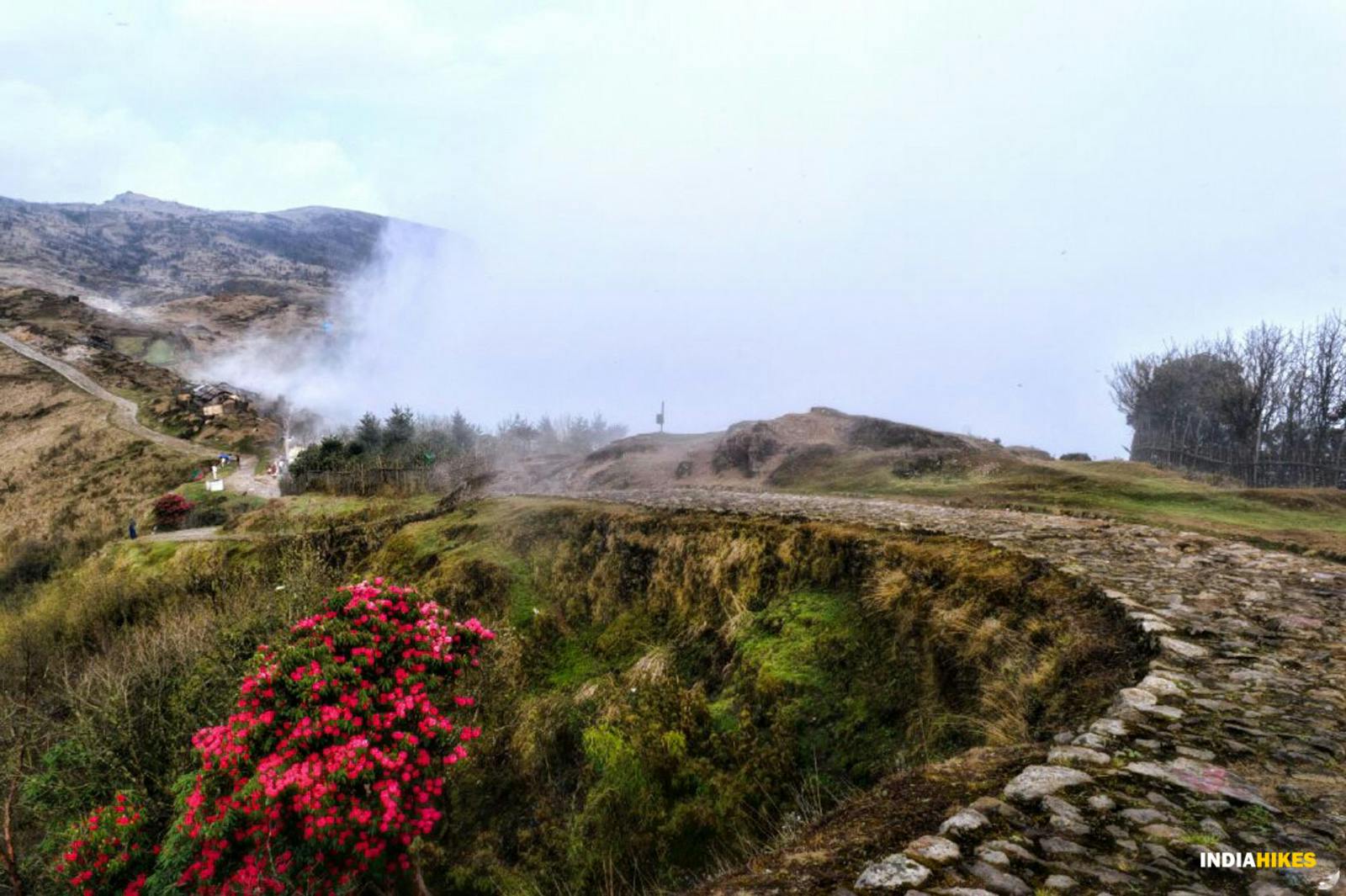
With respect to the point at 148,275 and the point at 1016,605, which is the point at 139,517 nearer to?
the point at 1016,605

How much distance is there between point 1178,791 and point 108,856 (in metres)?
11.5

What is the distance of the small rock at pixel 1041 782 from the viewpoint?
2.98 m

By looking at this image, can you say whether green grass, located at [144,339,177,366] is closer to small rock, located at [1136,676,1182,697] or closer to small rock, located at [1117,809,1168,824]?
small rock, located at [1136,676,1182,697]

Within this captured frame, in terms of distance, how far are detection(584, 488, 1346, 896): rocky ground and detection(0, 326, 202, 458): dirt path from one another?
6193cm

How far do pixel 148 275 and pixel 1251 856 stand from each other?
169460 mm

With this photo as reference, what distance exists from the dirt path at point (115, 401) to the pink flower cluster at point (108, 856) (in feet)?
172

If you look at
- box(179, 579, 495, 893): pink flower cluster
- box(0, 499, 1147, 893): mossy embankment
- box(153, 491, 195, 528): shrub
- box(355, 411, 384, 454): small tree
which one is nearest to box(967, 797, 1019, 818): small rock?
box(0, 499, 1147, 893): mossy embankment

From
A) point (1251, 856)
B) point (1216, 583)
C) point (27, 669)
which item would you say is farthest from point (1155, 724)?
point (27, 669)

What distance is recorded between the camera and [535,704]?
10.7 metres

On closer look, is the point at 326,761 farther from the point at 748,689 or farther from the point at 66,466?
the point at 66,466

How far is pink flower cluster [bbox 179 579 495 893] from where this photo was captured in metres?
6.07

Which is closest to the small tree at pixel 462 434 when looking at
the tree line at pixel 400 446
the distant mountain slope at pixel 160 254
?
the tree line at pixel 400 446

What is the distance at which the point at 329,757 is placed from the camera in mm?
6113

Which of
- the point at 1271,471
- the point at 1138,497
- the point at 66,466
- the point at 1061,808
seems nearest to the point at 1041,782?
the point at 1061,808
